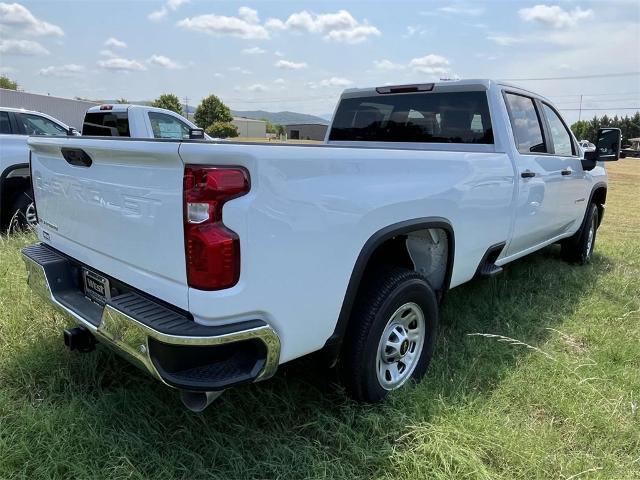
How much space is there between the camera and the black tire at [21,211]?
6055 mm

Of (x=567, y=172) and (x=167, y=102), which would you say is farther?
(x=167, y=102)

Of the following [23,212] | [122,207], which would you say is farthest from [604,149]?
[23,212]

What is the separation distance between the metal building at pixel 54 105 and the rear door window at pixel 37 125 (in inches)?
1001

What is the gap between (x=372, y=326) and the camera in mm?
2586

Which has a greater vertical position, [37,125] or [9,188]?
[37,125]

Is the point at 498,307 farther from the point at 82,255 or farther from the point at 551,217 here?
the point at 82,255

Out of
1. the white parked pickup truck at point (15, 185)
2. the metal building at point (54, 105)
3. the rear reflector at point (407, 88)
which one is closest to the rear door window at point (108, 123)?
the white parked pickup truck at point (15, 185)

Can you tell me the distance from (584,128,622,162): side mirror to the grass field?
2.14m

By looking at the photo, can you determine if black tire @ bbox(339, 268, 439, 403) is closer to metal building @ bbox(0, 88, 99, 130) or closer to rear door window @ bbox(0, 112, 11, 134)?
rear door window @ bbox(0, 112, 11, 134)

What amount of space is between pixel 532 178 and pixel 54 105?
36983 mm

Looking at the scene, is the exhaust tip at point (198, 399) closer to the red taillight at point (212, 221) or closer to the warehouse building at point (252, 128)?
the red taillight at point (212, 221)

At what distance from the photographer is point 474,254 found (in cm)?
344

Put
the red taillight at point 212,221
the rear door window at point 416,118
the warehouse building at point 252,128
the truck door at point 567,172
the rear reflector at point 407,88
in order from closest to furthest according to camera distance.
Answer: the red taillight at point 212,221
the rear door window at point 416,118
the rear reflector at point 407,88
the truck door at point 567,172
the warehouse building at point 252,128

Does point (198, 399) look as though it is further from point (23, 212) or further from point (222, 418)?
point (23, 212)
